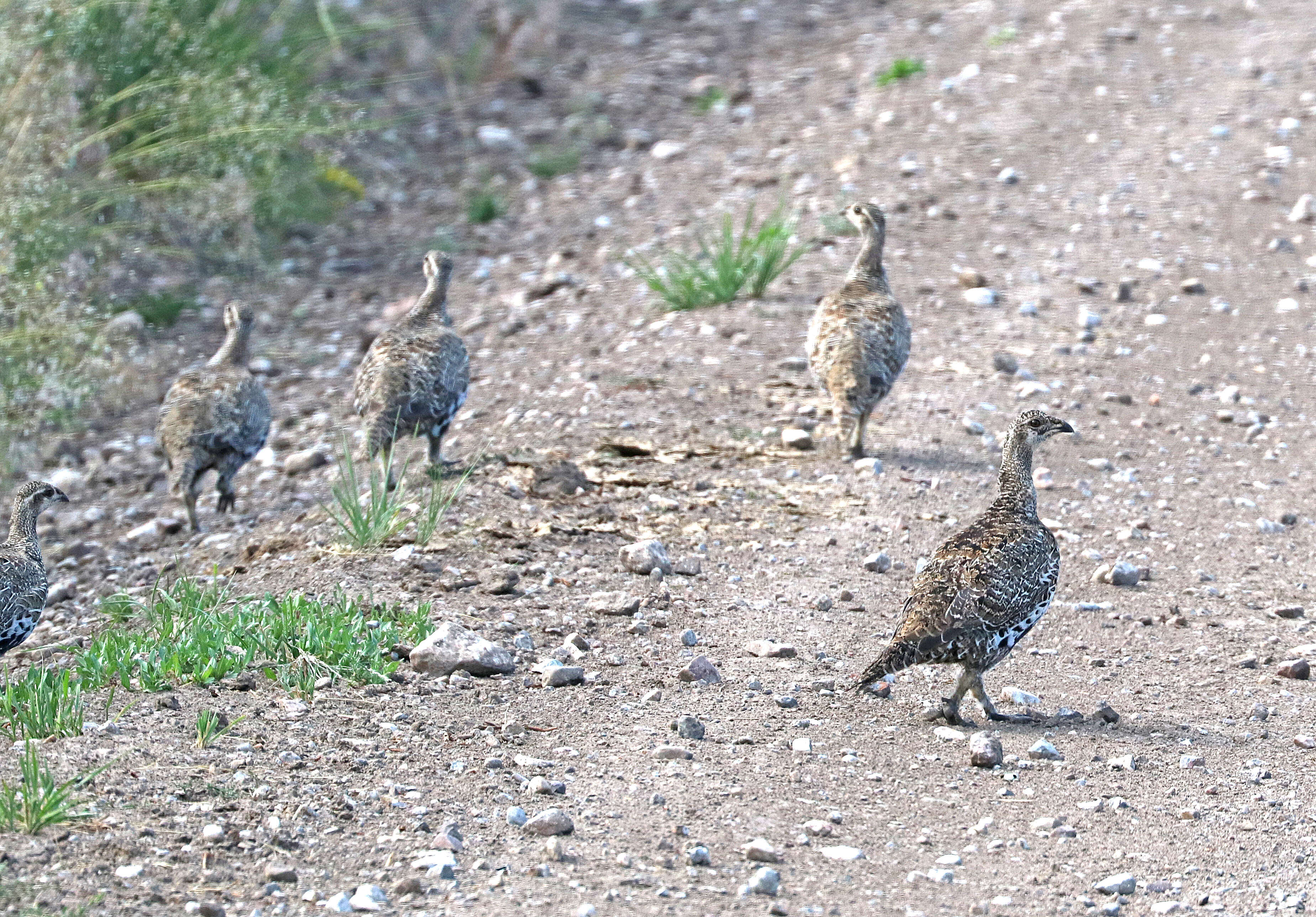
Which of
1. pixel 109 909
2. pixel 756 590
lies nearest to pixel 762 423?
pixel 756 590

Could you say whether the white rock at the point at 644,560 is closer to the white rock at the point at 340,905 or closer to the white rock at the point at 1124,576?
the white rock at the point at 1124,576

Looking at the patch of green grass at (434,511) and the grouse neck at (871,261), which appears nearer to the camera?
the patch of green grass at (434,511)

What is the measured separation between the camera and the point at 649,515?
7867 millimetres

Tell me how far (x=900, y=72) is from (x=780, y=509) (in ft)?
26.4

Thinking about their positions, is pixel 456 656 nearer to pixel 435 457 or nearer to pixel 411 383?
pixel 411 383

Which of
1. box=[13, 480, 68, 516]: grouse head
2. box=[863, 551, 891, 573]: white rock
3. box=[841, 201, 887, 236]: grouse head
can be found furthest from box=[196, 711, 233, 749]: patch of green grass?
box=[841, 201, 887, 236]: grouse head

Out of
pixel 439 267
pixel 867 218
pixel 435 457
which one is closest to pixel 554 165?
pixel 439 267

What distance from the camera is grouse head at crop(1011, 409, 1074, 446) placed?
22.2 feet

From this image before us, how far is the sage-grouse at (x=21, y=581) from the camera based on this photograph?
6.48 meters

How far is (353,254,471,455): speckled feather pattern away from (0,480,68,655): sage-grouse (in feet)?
5.82

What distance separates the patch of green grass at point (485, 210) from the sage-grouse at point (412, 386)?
4.36m

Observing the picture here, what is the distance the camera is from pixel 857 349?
8.40 meters

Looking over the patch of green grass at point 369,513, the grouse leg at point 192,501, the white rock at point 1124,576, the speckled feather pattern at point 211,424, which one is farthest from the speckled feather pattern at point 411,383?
the white rock at point 1124,576

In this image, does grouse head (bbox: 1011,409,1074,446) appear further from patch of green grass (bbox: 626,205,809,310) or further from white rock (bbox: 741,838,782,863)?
patch of green grass (bbox: 626,205,809,310)
